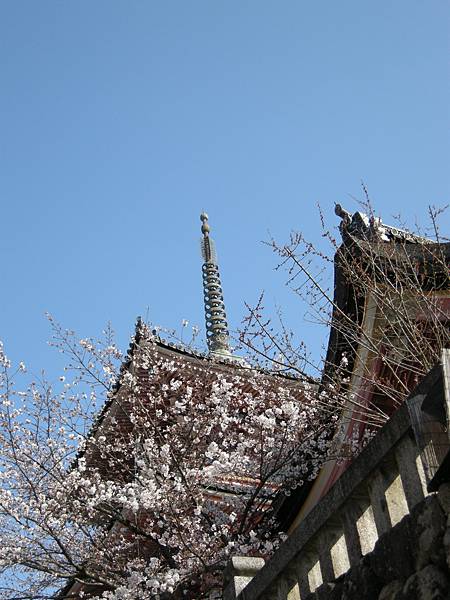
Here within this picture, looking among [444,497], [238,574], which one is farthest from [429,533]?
[238,574]

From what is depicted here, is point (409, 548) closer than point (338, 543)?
Yes

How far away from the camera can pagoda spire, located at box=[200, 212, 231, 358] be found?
26.7 metres

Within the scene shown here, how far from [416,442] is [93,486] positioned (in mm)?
6918

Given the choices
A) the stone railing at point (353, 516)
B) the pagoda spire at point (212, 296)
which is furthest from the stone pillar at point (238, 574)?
the pagoda spire at point (212, 296)

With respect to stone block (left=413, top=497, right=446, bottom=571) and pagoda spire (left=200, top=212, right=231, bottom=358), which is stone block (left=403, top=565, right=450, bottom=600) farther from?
pagoda spire (left=200, top=212, right=231, bottom=358)

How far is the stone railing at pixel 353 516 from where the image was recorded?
13.1 feet

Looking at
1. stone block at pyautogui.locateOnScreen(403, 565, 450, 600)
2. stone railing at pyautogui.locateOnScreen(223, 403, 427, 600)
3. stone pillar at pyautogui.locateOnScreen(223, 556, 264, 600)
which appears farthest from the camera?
stone pillar at pyautogui.locateOnScreen(223, 556, 264, 600)

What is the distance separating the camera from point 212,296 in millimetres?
28859

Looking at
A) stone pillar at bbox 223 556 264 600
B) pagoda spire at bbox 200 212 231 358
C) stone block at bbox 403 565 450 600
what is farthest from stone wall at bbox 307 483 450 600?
pagoda spire at bbox 200 212 231 358

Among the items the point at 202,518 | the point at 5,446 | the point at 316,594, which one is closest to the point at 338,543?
the point at 316,594

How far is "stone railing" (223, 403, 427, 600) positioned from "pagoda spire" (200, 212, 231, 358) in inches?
829

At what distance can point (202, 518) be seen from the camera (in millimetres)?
10336

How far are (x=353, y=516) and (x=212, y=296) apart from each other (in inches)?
969

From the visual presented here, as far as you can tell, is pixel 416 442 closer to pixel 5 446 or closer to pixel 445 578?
pixel 445 578
